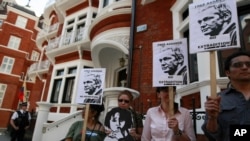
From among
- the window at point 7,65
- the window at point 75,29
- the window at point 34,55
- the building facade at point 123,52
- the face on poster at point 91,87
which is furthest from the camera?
the window at point 34,55

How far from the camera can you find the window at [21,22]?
26.4 metres

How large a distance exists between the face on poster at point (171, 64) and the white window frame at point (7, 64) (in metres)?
25.7

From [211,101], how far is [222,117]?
228 millimetres

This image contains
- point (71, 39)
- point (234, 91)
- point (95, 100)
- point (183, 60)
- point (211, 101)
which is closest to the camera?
point (211, 101)

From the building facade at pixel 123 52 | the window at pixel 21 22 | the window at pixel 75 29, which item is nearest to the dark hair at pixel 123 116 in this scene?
the building facade at pixel 123 52

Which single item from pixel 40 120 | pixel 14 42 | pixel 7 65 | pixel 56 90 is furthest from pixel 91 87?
pixel 14 42

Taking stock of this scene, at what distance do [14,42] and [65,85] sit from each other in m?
17.8

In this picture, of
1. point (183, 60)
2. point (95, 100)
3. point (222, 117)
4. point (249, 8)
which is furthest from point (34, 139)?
point (249, 8)

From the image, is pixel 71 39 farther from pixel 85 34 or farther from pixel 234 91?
pixel 234 91

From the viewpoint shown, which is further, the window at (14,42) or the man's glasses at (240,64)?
the window at (14,42)

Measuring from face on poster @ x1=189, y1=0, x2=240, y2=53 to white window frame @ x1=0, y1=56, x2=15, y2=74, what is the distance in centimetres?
2623

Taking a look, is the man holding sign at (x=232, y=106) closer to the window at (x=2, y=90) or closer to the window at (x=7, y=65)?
the window at (x=2, y=90)

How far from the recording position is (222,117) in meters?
1.79

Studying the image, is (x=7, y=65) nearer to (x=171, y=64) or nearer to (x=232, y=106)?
(x=171, y=64)
